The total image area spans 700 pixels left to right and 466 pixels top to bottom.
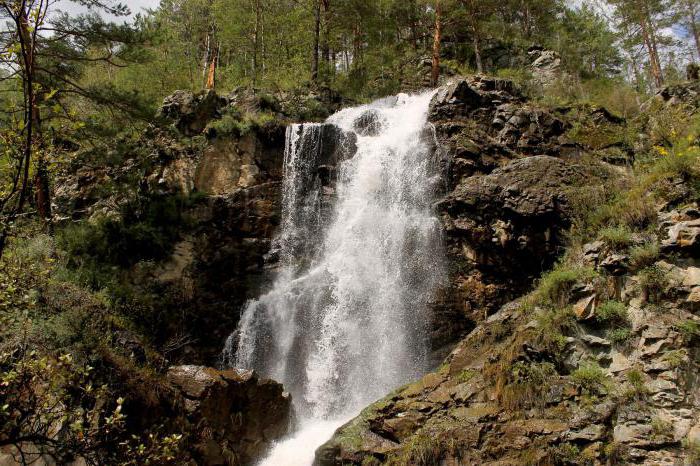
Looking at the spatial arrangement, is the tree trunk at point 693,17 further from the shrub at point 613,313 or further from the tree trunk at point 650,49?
the shrub at point 613,313

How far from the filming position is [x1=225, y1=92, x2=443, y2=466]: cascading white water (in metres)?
12.9

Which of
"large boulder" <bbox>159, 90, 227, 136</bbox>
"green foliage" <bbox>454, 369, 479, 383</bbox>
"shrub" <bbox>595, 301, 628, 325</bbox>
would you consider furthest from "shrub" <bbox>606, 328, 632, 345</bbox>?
"large boulder" <bbox>159, 90, 227, 136</bbox>

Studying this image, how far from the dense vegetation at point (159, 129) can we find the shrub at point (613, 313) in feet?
0.08

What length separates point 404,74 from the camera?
83.6 ft

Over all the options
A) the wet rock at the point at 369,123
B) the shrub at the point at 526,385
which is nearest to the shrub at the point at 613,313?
the shrub at the point at 526,385

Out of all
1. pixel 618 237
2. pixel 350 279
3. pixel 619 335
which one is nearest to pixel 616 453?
pixel 619 335

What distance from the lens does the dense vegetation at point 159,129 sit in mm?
3922

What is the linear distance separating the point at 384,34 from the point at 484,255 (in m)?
20.1

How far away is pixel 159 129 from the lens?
1809cm

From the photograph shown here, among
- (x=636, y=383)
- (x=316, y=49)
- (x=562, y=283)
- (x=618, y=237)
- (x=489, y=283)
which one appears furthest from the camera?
(x=316, y=49)

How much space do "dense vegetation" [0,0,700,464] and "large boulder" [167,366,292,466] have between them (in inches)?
23.1

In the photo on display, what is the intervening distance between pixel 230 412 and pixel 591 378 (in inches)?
296

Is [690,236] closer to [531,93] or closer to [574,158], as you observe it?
[574,158]

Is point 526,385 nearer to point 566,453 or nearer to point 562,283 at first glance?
point 566,453
